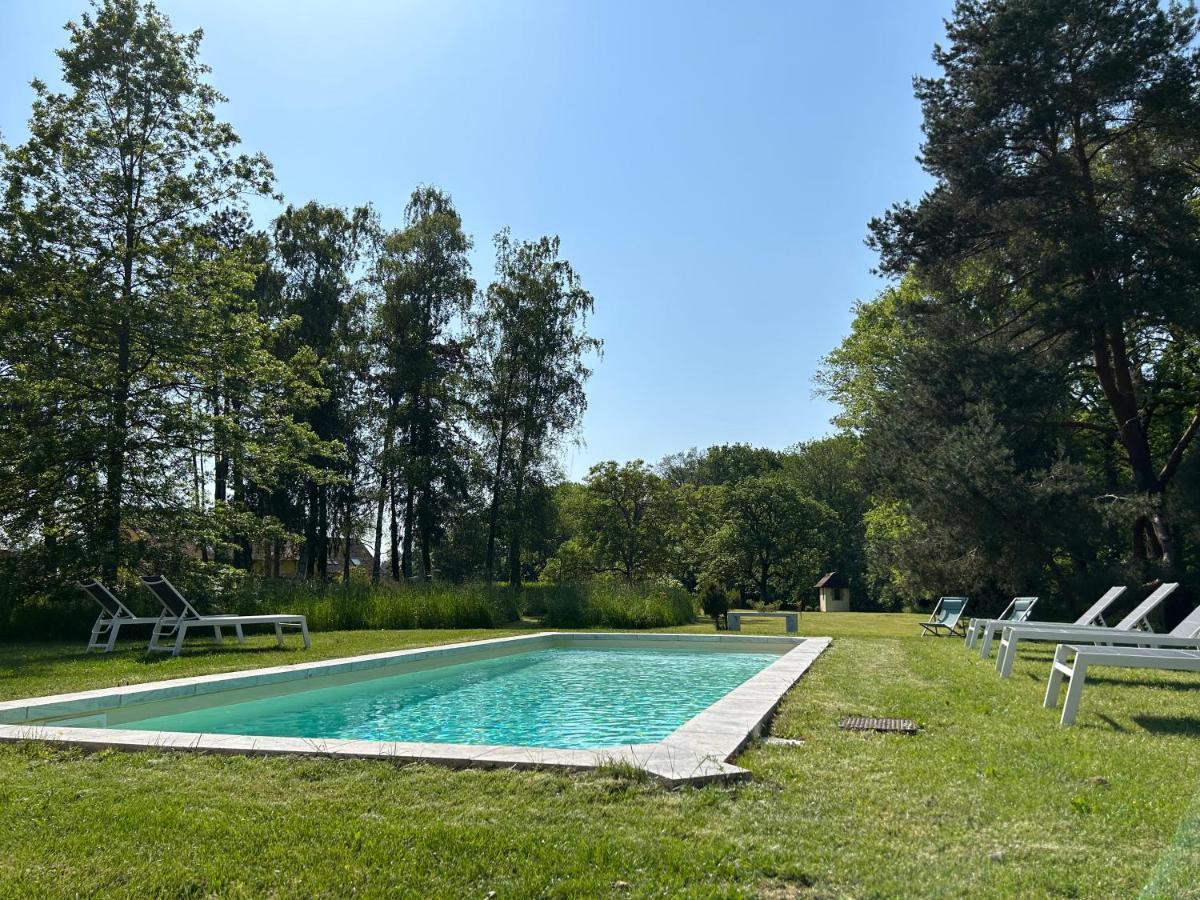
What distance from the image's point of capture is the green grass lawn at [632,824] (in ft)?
8.61

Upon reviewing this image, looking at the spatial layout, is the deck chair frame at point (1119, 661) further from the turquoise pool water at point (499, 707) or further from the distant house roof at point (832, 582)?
the distant house roof at point (832, 582)

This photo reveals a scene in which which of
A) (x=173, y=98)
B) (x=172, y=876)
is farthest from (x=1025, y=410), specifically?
(x=173, y=98)

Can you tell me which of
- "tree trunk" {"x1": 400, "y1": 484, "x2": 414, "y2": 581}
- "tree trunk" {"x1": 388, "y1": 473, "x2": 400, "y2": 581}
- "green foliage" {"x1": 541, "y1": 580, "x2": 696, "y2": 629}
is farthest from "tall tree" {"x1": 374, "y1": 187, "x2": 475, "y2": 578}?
"green foliage" {"x1": 541, "y1": 580, "x2": 696, "y2": 629}

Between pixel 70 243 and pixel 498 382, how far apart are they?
14.1 meters

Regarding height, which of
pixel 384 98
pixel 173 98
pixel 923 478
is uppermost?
pixel 173 98

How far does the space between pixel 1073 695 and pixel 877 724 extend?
136cm

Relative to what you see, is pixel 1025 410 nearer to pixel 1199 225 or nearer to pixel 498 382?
pixel 1199 225

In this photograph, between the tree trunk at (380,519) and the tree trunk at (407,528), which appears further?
the tree trunk at (380,519)

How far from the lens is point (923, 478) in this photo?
50.4 feet

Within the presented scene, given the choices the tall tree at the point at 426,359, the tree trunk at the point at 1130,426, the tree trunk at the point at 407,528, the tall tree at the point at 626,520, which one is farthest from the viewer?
the tall tree at the point at 626,520

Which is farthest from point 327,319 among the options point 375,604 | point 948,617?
point 948,617

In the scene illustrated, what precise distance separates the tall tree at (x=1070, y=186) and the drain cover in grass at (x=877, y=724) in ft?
35.8

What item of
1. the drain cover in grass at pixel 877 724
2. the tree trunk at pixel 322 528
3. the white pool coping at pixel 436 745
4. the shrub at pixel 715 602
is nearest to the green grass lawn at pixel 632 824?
the white pool coping at pixel 436 745

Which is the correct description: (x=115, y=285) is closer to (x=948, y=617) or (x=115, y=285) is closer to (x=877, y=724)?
(x=877, y=724)
